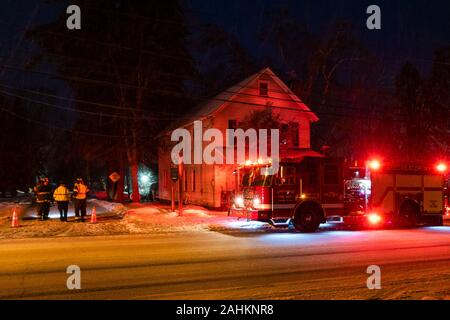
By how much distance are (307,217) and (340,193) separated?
1.59 m

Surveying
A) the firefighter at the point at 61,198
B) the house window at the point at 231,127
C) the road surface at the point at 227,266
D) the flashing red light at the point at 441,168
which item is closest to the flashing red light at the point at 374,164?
the flashing red light at the point at 441,168

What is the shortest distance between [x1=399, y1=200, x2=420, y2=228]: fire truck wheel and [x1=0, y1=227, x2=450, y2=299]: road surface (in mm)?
3588

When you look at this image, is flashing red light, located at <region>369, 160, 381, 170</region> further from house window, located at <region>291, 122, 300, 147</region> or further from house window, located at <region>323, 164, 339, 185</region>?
house window, located at <region>291, 122, 300, 147</region>

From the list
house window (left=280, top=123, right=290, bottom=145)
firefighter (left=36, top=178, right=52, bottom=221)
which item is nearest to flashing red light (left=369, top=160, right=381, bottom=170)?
house window (left=280, top=123, right=290, bottom=145)

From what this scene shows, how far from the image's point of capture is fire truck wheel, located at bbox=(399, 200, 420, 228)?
19766 mm

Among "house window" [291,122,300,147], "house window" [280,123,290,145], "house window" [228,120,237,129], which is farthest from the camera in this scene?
"house window" [291,122,300,147]

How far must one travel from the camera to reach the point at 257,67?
A: 43.4 meters

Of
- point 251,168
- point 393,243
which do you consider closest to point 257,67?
point 251,168

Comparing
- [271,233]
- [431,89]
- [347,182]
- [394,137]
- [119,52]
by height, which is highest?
[119,52]

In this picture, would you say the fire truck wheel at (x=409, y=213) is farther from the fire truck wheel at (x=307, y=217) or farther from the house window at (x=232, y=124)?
the house window at (x=232, y=124)

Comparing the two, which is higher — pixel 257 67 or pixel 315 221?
pixel 257 67

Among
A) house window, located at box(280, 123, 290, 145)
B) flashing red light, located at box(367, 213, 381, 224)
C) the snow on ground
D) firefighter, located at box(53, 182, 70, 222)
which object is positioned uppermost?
house window, located at box(280, 123, 290, 145)

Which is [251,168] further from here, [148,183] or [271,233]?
[148,183]
